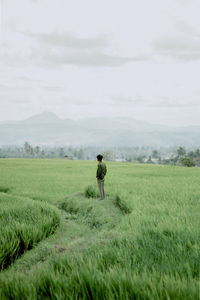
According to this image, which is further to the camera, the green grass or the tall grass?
the tall grass

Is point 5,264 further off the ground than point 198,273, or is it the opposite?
point 198,273

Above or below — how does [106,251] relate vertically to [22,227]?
above

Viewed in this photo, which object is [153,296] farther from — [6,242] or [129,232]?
[6,242]

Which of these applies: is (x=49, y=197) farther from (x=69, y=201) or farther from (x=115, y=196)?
(x=115, y=196)

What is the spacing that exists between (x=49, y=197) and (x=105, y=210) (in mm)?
4106

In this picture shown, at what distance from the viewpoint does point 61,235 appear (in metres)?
6.78

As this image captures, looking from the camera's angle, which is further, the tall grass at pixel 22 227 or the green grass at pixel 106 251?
the tall grass at pixel 22 227

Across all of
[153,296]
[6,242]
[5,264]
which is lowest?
[5,264]

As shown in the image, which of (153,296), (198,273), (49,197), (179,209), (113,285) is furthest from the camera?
(49,197)

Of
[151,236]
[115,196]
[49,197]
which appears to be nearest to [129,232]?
[151,236]

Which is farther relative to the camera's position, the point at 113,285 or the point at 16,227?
the point at 16,227

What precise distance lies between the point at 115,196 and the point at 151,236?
18.0 ft

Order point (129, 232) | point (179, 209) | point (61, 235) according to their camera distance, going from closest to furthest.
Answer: point (129, 232)
point (61, 235)
point (179, 209)

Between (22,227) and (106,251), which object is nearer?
(106,251)
